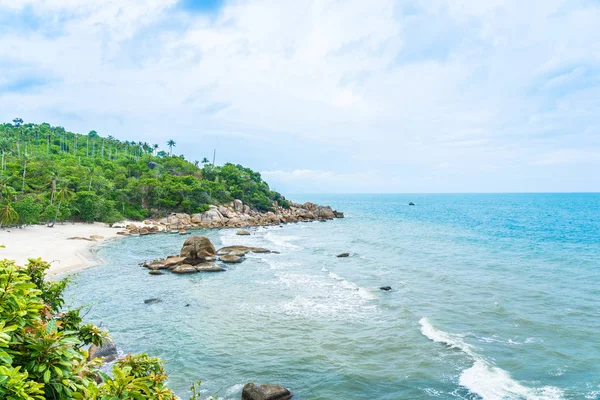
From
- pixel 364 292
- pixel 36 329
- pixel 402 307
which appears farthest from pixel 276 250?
pixel 36 329

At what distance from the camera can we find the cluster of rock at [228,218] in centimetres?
7081

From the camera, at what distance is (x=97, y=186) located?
7962 centimetres

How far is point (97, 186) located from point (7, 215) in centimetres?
3072

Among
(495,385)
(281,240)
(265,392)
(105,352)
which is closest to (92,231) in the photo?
(281,240)

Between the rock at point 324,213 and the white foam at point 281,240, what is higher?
the rock at point 324,213

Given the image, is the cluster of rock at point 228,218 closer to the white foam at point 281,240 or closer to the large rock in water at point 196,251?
the white foam at point 281,240

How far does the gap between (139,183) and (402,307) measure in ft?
256

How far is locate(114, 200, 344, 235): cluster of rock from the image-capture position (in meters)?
70.8

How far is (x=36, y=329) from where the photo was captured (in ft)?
16.2

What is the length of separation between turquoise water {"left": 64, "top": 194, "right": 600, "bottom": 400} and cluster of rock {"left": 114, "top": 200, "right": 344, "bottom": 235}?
29185mm

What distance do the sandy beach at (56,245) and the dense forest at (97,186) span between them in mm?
3145

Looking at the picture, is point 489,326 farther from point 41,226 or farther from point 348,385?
point 41,226

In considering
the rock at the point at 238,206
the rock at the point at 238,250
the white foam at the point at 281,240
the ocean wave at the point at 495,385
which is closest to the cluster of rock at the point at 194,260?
the rock at the point at 238,250

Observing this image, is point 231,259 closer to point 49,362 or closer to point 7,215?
point 7,215
